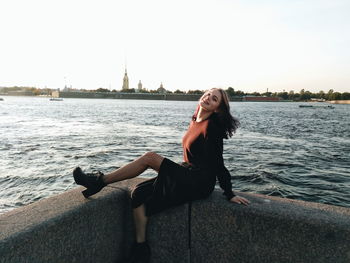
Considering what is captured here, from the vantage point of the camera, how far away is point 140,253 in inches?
85.5

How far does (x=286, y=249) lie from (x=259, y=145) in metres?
11.6

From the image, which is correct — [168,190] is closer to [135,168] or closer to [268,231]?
[135,168]

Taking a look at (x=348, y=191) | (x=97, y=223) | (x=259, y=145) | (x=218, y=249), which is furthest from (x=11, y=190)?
(x=259, y=145)

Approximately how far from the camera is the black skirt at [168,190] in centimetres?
212

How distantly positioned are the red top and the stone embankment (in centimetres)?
13

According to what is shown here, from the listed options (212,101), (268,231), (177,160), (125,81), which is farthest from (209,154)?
(125,81)

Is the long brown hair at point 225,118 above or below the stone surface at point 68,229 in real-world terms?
above

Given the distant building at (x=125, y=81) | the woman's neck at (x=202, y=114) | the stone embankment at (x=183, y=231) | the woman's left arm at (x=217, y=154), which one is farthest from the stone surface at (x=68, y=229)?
the distant building at (x=125, y=81)

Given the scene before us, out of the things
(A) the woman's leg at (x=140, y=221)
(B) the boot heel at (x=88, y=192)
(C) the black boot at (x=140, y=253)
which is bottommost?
(C) the black boot at (x=140, y=253)

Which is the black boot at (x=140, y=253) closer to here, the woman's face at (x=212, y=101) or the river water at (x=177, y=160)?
the woman's face at (x=212, y=101)

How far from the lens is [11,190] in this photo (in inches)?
247

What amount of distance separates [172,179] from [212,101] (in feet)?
2.46

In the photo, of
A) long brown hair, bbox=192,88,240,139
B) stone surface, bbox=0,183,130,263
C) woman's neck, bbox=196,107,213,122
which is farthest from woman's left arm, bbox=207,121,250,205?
stone surface, bbox=0,183,130,263

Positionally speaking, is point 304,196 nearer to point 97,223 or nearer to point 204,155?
point 204,155
